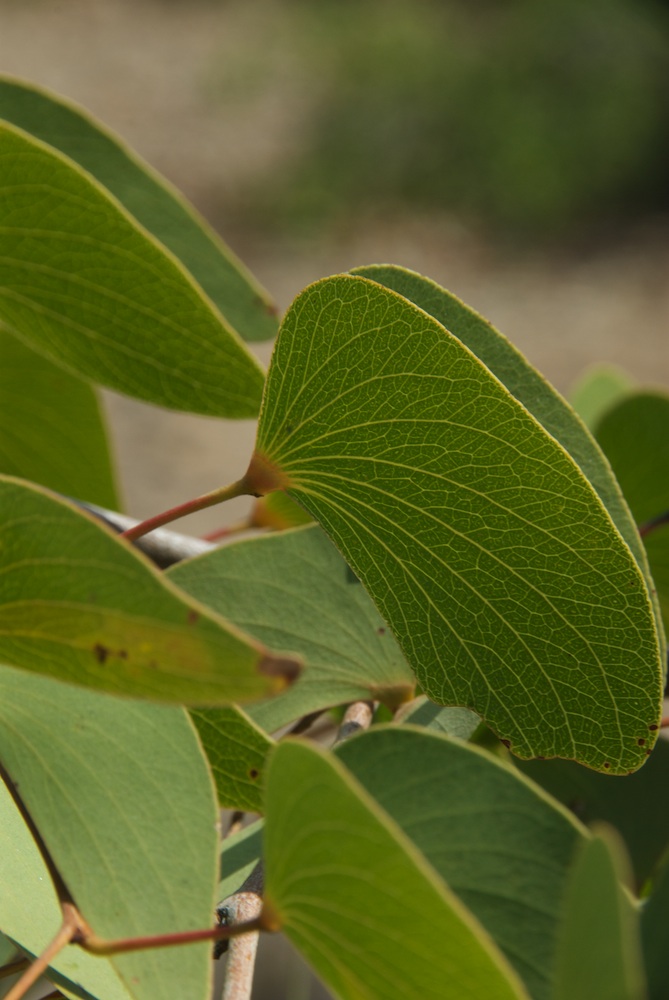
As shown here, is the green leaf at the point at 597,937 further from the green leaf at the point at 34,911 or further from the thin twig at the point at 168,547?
the thin twig at the point at 168,547

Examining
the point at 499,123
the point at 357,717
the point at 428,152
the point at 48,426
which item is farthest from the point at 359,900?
the point at 499,123

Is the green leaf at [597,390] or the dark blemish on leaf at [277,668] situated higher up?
the green leaf at [597,390]

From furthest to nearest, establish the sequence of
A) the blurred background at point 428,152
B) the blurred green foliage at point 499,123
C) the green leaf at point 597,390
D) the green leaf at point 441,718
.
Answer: the blurred green foliage at point 499,123, the blurred background at point 428,152, the green leaf at point 597,390, the green leaf at point 441,718

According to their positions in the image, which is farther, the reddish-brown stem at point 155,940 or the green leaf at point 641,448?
the green leaf at point 641,448

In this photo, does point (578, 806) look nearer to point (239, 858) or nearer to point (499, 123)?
point (239, 858)

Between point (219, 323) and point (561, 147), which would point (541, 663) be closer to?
point (219, 323)

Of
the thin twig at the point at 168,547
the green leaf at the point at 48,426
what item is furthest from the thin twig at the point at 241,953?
the green leaf at the point at 48,426
